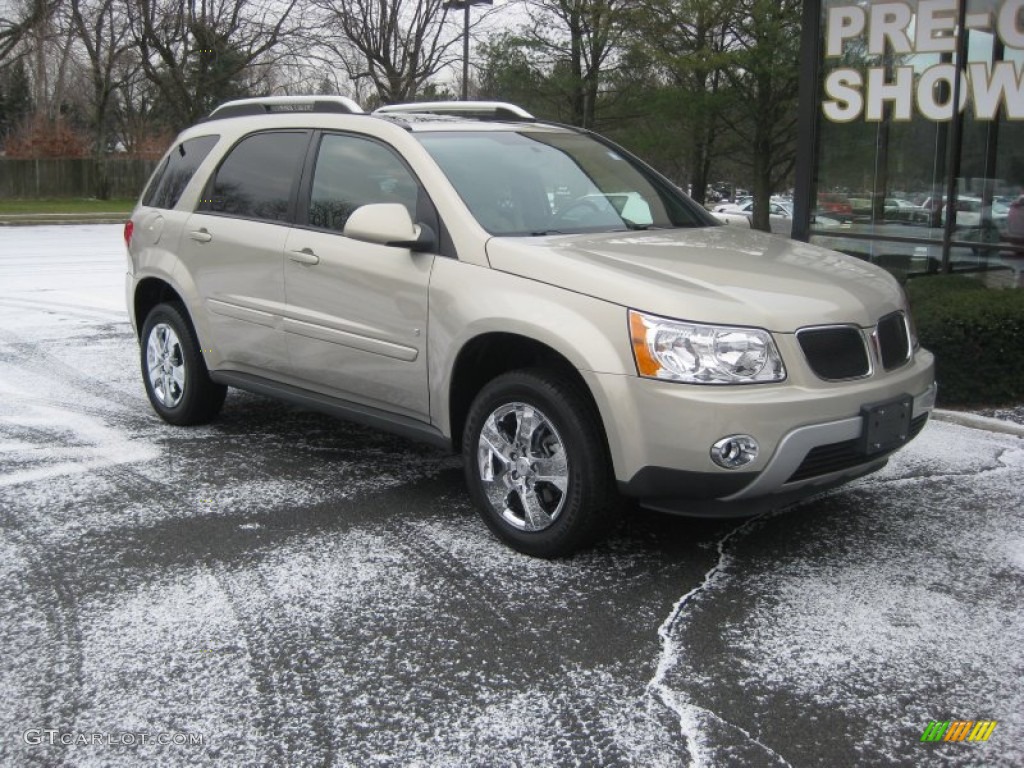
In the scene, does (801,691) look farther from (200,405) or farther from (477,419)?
(200,405)

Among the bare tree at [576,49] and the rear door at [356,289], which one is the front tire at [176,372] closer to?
the rear door at [356,289]

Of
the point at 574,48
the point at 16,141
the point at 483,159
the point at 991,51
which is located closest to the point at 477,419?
the point at 483,159

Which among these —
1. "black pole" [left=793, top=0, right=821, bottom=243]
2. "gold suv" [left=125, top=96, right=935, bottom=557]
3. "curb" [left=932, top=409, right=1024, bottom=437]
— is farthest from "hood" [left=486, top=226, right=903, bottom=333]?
"black pole" [left=793, top=0, right=821, bottom=243]

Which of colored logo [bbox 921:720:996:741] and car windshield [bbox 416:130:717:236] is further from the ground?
car windshield [bbox 416:130:717:236]

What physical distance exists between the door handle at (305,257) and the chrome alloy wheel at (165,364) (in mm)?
1354

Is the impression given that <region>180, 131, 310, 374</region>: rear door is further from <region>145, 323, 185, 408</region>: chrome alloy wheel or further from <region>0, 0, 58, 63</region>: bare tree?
<region>0, 0, 58, 63</region>: bare tree

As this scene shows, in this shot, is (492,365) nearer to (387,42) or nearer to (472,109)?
(472,109)

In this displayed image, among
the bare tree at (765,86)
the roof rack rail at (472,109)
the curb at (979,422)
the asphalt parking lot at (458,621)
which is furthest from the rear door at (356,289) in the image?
the bare tree at (765,86)

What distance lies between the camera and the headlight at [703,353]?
3.98 m

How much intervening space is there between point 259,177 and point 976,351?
471 cm

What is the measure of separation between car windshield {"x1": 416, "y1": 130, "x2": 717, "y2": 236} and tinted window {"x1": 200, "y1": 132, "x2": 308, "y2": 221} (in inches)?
35.4

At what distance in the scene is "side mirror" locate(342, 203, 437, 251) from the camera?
4.69 metres

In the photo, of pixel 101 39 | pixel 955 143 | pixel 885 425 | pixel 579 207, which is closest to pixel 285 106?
pixel 579 207

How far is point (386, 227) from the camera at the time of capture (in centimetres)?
469
